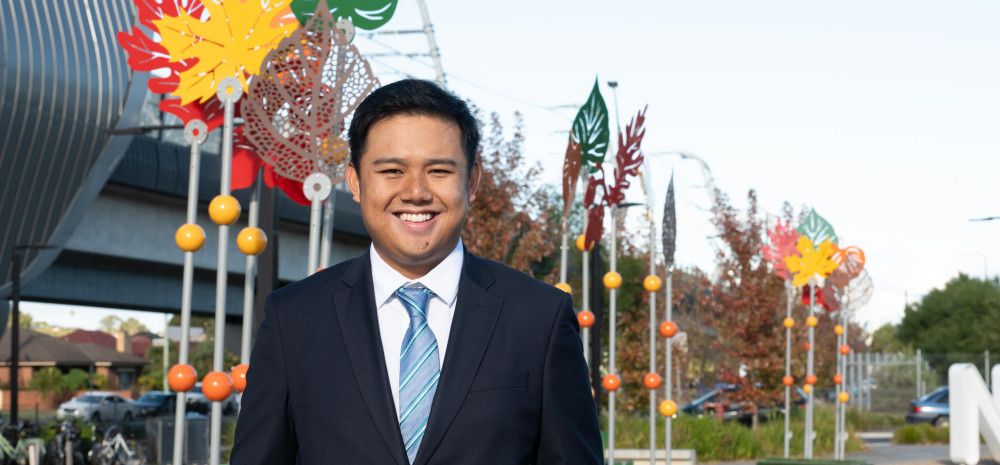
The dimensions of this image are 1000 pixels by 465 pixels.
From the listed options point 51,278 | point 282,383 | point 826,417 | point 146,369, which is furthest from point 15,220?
point 146,369

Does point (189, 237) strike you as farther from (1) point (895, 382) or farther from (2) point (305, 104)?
(1) point (895, 382)

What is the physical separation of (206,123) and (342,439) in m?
5.16

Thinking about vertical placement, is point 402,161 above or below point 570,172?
below

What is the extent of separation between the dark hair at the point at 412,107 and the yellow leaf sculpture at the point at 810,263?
18.4 m

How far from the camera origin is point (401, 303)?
302 centimetres

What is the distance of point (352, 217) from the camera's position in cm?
3625

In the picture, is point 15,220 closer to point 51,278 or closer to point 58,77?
point 58,77

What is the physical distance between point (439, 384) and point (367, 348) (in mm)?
162

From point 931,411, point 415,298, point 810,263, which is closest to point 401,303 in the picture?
point 415,298

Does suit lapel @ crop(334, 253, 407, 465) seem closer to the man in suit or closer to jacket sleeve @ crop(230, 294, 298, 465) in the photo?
the man in suit

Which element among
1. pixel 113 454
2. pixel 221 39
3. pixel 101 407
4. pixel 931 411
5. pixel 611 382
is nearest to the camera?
pixel 221 39

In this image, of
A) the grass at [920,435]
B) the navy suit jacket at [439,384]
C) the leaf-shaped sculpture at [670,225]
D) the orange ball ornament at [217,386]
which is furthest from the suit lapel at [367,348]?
the grass at [920,435]

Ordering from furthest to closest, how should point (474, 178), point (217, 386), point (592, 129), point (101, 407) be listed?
1. point (101, 407)
2. point (592, 129)
3. point (217, 386)
4. point (474, 178)

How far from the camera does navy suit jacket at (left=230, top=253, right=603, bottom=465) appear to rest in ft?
9.49
